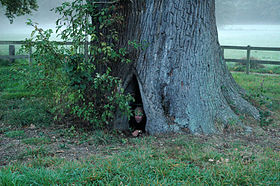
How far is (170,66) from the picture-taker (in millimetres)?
5574

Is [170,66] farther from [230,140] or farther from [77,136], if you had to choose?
[77,136]

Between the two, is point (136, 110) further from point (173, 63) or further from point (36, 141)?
point (36, 141)

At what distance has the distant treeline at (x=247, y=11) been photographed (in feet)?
206

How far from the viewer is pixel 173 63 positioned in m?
5.57

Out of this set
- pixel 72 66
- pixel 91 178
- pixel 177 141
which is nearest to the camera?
pixel 91 178

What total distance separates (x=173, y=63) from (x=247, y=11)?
71417mm

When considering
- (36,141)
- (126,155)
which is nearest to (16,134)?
(36,141)

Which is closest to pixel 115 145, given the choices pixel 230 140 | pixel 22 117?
pixel 230 140

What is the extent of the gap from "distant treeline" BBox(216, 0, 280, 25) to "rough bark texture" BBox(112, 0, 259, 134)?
63.0 metres

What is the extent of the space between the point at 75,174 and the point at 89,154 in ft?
3.67

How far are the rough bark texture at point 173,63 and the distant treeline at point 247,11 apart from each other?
62975 millimetres

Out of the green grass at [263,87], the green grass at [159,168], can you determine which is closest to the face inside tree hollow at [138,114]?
the green grass at [159,168]

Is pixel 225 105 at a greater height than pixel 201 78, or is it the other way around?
pixel 201 78

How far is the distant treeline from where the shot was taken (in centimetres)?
6278
